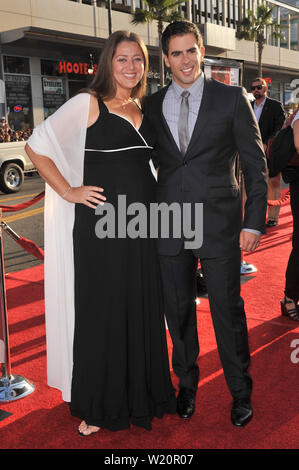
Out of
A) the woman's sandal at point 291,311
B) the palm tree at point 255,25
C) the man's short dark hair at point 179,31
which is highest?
the palm tree at point 255,25

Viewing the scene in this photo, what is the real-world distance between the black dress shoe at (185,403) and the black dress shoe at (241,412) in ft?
0.81

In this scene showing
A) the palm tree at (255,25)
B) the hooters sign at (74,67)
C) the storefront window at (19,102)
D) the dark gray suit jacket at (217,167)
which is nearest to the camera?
the dark gray suit jacket at (217,167)

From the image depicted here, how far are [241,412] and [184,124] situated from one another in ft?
5.38

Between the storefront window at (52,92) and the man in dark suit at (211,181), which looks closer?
the man in dark suit at (211,181)

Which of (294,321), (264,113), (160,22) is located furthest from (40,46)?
(294,321)

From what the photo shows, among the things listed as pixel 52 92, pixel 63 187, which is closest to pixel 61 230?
pixel 63 187

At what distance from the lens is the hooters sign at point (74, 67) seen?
26.0 m

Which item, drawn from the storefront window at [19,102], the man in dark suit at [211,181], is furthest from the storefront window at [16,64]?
the man in dark suit at [211,181]

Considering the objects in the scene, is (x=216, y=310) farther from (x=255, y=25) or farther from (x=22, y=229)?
(x=255, y=25)

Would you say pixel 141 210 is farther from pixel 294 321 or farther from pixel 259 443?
pixel 294 321

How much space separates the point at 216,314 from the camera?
2.76m

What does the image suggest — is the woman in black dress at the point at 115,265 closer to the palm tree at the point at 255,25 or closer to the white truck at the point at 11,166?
the white truck at the point at 11,166

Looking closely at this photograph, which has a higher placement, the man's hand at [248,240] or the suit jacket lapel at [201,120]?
the suit jacket lapel at [201,120]

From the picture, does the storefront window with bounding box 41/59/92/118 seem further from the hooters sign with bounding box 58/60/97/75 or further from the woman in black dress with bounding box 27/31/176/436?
the woman in black dress with bounding box 27/31/176/436
